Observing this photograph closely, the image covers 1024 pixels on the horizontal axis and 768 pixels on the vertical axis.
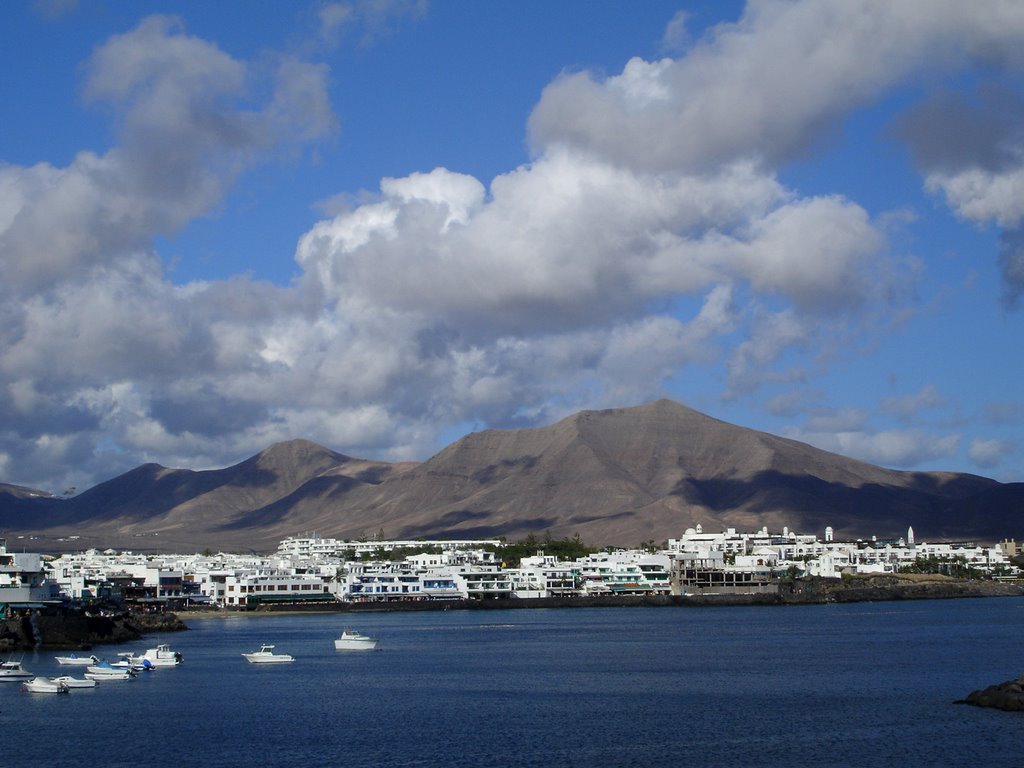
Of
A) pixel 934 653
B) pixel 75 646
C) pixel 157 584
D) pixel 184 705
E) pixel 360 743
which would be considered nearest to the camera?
pixel 360 743

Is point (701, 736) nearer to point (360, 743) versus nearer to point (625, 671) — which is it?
point (360, 743)

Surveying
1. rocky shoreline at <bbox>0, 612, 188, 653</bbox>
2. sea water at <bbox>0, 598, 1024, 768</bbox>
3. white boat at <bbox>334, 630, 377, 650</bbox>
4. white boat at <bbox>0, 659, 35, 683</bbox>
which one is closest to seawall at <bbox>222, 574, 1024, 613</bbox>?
rocky shoreline at <bbox>0, 612, 188, 653</bbox>

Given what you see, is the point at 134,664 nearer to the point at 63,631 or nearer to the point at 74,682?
the point at 74,682

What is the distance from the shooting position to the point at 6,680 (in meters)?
61.8

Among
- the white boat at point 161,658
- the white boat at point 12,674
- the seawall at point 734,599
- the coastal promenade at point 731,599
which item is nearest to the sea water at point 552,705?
the white boat at point 12,674

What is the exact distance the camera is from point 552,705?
171 ft

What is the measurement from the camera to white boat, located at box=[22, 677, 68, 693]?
190ft

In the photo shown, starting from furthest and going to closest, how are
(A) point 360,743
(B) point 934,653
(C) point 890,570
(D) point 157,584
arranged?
(C) point 890,570
(D) point 157,584
(B) point 934,653
(A) point 360,743

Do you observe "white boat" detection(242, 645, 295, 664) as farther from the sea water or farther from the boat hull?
the sea water

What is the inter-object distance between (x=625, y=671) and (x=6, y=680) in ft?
97.6

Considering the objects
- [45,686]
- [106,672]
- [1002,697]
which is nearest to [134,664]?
[106,672]

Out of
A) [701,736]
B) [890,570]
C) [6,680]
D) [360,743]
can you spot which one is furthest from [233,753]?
[890,570]

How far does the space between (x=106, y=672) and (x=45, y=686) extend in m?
6.19

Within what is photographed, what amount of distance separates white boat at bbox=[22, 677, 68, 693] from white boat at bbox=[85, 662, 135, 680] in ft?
14.6
